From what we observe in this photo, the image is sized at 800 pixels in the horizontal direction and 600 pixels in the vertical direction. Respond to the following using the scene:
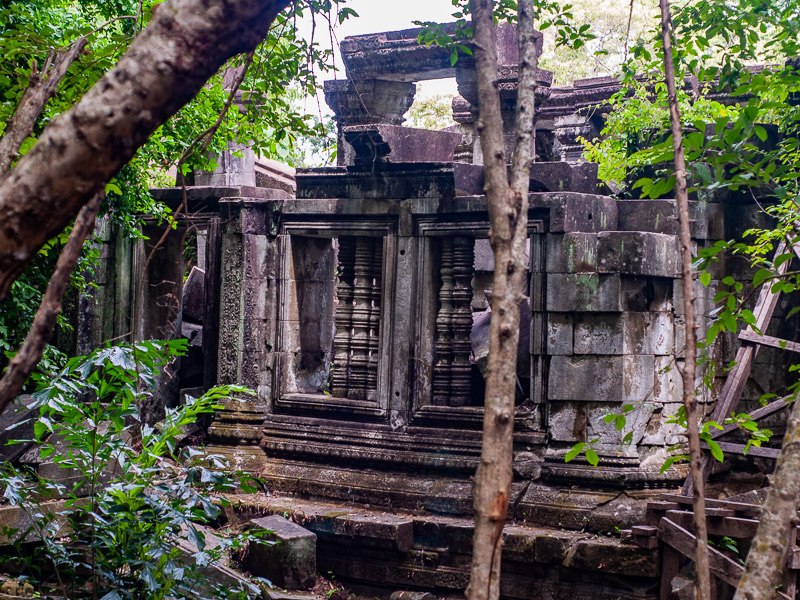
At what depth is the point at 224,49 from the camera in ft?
7.59

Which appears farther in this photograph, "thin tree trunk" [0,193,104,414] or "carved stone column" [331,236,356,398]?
"carved stone column" [331,236,356,398]

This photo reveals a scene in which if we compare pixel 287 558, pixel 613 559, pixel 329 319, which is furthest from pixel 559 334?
pixel 287 558

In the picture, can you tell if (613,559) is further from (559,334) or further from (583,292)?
(583,292)

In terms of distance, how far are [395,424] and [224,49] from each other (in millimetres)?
5735

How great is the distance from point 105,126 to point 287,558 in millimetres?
5031

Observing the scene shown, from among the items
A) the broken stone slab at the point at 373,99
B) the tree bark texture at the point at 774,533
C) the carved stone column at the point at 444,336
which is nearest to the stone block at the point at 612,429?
the carved stone column at the point at 444,336

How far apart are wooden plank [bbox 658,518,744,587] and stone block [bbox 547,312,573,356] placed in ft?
5.52

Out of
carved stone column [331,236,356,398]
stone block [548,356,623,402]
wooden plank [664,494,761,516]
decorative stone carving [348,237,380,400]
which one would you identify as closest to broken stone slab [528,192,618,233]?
stone block [548,356,623,402]

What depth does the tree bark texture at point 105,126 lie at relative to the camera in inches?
80.7

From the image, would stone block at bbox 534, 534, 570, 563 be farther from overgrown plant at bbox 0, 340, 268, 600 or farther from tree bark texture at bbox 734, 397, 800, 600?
tree bark texture at bbox 734, 397, 800, 600

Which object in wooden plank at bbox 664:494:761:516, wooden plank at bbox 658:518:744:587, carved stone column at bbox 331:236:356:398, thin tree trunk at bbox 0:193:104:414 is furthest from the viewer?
carved stone column at bbox 331:236:356:398

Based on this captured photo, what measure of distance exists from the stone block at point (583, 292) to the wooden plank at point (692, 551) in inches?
73.2

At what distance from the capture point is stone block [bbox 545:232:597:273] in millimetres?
7043

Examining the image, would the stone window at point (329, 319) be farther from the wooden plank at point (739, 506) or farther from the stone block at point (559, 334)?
the wooden plank at point (739, 506)
